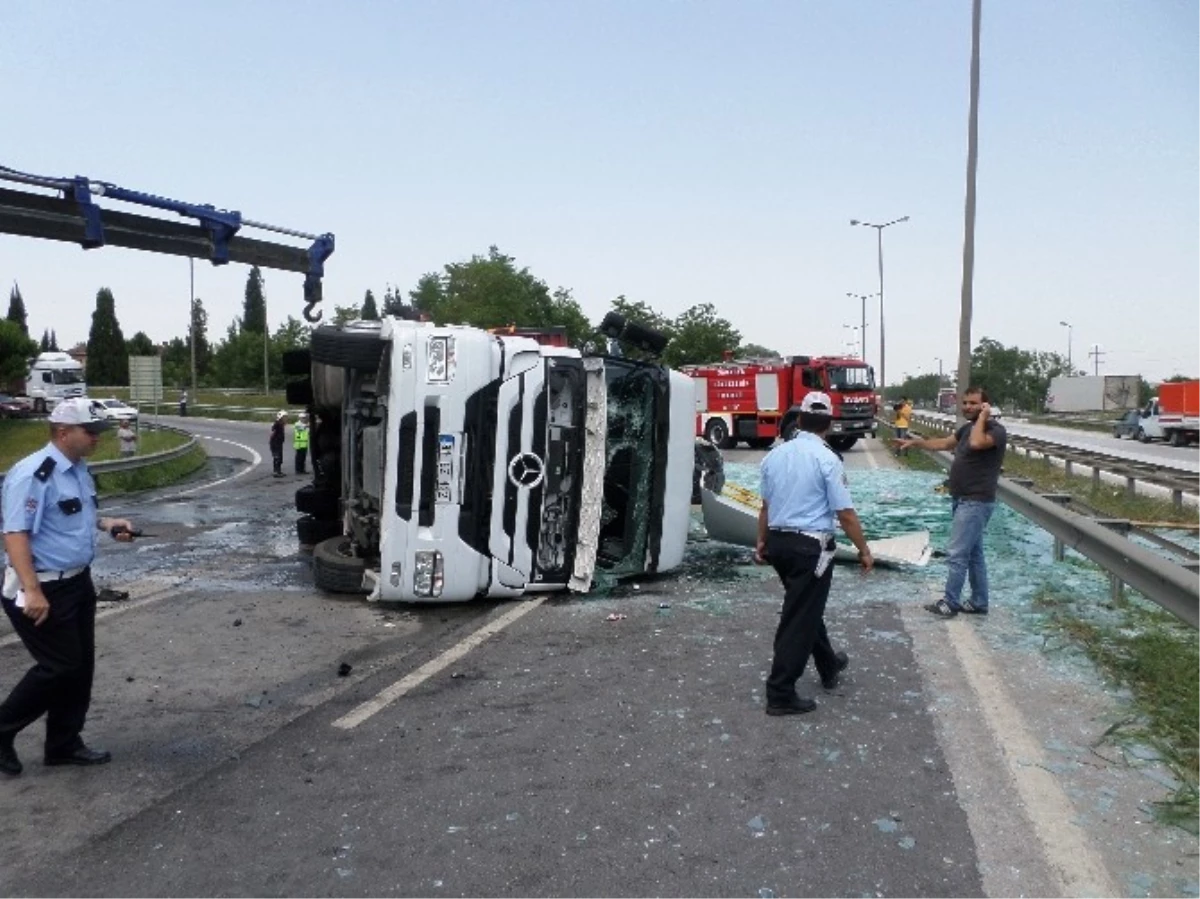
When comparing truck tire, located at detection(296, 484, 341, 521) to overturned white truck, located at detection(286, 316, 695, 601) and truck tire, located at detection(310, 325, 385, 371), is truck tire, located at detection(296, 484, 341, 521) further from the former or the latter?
truck tire, located at detection(310, 325, 385, 371)

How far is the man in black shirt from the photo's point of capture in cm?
707

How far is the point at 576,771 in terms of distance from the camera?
4316mm

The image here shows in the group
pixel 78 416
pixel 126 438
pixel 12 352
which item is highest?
pixel 12 352

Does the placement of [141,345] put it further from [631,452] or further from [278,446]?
[631,452]

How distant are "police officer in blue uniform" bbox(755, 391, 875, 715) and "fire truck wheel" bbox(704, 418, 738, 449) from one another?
27745 millimetres

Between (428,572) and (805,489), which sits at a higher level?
(805,489)

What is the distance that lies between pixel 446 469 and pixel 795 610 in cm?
298

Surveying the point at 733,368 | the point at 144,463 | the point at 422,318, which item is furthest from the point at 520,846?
the point at 733,368

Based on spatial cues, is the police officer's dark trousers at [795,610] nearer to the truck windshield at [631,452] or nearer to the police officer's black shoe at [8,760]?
the truck windshield at [631,452]

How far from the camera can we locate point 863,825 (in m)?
3.76

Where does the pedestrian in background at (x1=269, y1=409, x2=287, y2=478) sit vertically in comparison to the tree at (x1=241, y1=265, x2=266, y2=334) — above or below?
below

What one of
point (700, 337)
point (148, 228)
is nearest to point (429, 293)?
point (700, 337)

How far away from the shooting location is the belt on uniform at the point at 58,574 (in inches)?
171

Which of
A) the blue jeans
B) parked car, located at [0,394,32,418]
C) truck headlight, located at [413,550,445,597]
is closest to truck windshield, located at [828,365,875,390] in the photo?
the blue jeans
